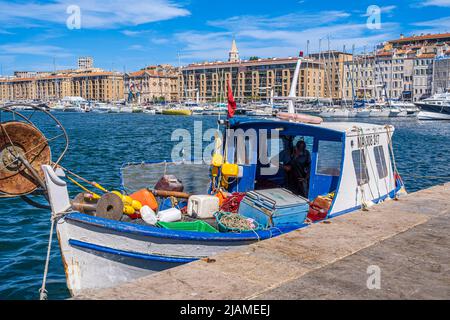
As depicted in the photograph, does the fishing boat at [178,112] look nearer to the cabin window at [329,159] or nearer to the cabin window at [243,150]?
the cabin window at [243,150]

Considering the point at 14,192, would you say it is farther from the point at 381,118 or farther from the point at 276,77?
the point at 276,77

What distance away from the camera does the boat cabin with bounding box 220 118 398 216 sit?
33.4ft

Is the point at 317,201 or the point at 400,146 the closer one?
the point at 317,201

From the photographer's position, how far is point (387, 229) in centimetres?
771

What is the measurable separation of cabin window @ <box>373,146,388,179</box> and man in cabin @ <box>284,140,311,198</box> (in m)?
1.63

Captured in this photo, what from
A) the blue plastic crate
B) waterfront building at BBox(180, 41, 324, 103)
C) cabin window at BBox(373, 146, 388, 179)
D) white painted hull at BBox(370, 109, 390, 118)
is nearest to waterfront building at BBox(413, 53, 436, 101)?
waterfront building at BBox(180, 41, 324, 103)

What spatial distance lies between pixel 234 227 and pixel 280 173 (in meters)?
3.62

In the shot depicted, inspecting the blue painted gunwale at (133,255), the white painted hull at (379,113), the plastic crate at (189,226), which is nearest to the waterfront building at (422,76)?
the white painted hull at (379,113)

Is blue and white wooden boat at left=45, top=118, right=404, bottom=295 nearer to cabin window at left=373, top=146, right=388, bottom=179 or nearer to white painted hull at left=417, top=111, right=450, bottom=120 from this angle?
A: cabin window at left=373, top=146, right=388, bottom=179

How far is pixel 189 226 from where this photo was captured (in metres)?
8.99

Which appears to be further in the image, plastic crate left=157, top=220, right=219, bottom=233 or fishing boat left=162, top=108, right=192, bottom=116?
fishing boat left=162, top=108, right=192, bottom=116

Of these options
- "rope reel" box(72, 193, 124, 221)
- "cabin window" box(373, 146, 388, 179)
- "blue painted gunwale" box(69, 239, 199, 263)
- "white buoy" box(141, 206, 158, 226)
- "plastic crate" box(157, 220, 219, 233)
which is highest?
"cabin window" box(373, 146, 388, 179)

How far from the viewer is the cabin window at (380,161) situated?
11.6 metres
